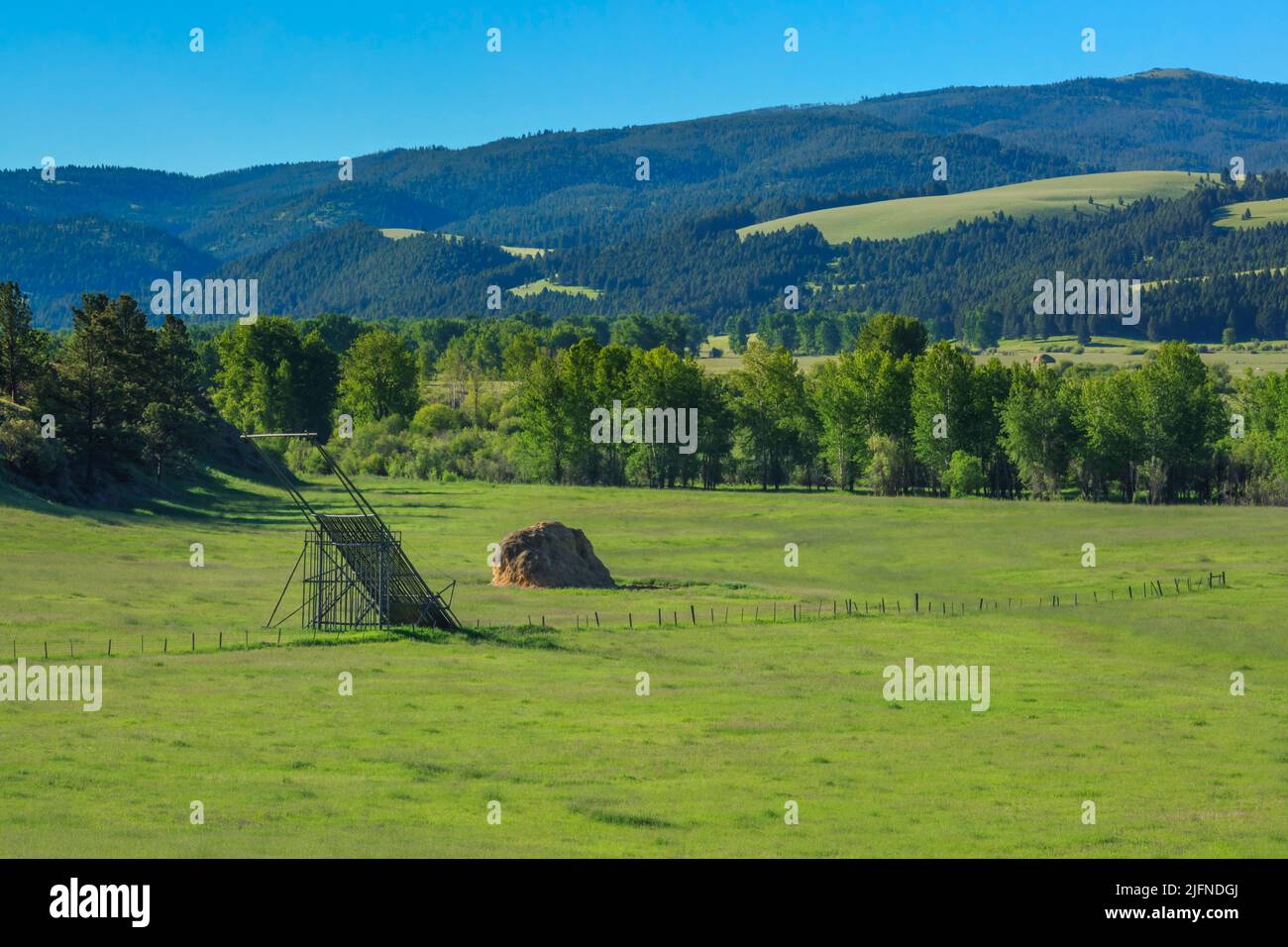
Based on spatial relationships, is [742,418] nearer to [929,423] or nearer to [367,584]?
[929,423]

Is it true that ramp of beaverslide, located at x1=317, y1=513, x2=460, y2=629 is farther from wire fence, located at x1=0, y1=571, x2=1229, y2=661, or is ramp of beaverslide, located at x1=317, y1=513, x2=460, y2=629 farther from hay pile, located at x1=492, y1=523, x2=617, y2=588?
hay pile, located at x1=492, y1=523, x2=617, y2=588

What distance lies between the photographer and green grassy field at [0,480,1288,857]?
32.7 meters

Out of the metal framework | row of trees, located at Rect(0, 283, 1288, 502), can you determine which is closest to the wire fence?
the metal framework

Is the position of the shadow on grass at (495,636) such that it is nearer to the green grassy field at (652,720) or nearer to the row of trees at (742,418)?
the green grassy field at (652,720)

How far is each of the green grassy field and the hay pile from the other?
6.38 feet

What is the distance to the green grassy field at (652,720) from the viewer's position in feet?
107

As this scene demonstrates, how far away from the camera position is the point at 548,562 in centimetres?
8306

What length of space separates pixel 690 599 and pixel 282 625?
2249 cm

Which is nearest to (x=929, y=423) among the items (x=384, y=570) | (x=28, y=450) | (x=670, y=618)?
(x=28, y=450)

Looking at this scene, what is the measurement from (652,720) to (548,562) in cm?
3680

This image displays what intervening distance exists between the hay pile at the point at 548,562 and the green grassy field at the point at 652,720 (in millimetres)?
1944

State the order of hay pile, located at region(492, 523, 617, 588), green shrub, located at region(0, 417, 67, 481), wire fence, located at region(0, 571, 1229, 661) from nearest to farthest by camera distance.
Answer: wire fence, located at region(0, 571, 1229, 661)
hay pile, located at region(492, 523, 617, 588)
green shrub, located at region(0, 417, 67, 481)
